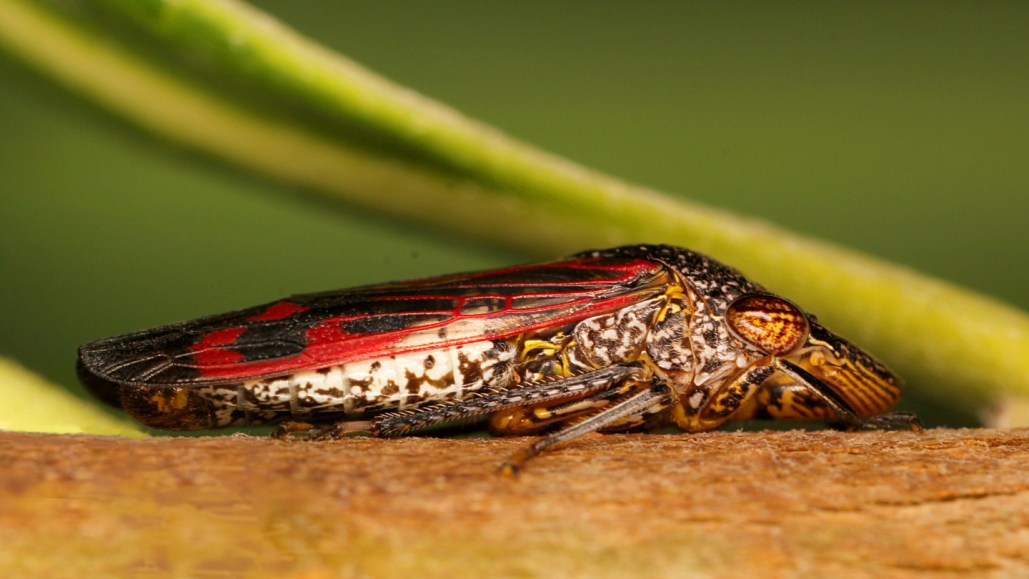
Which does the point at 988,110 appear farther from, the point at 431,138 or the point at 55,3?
the point at 55,3

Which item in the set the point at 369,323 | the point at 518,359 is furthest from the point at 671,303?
the point at 369,323

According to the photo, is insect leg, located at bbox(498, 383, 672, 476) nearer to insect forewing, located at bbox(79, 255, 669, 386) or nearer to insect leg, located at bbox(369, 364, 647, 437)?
insect leg, located at bbox(369, 364, 647, 437)

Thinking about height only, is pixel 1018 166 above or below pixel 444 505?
above

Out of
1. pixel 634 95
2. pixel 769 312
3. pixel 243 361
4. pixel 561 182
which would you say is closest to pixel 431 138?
pixel 561 182

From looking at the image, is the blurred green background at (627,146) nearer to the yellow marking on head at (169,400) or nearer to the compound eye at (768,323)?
the yellow marking on head at (169,400)

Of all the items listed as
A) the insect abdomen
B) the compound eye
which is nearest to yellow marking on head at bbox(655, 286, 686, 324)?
the compound eye

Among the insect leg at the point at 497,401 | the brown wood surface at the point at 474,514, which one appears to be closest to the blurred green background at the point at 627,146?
the insect leg at the point at 497,401
